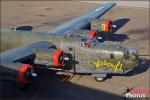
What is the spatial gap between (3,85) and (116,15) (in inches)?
888

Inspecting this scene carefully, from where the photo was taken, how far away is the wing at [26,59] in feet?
72.2

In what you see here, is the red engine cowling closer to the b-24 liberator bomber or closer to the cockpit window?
the b-24 liberator bomber

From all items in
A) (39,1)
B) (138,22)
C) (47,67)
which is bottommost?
(47,67)

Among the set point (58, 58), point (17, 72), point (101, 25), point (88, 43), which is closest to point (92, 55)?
point (88, 43)

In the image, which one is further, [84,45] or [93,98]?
[84,45]

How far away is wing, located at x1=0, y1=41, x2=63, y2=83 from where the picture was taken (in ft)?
72.2

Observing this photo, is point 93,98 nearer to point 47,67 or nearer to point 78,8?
point 47,67

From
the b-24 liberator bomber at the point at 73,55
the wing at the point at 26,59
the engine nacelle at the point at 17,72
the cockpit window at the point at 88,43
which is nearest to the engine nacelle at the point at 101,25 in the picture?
the b-24 liberator bomber at the point at 73,55

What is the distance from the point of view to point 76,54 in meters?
25.5

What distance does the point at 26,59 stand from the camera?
24125 millimetres

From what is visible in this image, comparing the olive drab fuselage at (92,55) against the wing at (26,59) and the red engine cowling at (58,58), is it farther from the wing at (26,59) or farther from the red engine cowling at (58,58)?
the red engine cowling at (58,58)

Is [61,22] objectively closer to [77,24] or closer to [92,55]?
[77,24]

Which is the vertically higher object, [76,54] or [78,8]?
[78,8]

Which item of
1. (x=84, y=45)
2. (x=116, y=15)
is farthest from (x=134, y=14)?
(x=84, y=45)
